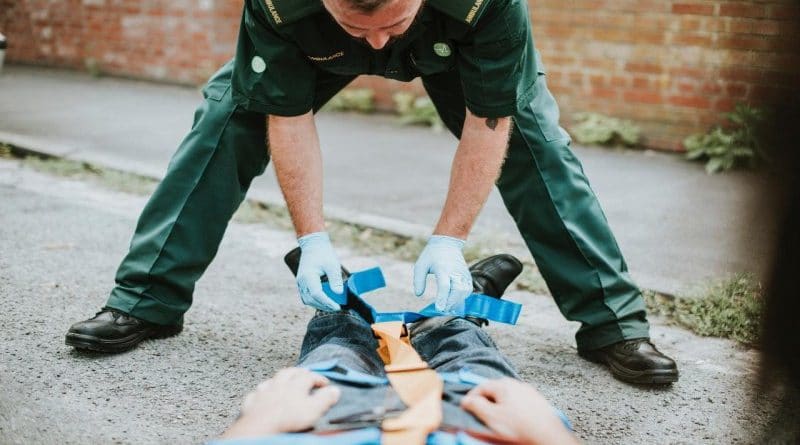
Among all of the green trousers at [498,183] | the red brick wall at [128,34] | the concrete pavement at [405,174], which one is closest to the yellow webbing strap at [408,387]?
the green trousers at [498,183]

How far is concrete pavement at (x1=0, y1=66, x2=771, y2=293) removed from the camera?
383cm

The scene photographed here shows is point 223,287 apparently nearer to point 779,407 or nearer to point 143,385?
point 143,385

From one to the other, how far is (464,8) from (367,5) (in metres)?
0.31

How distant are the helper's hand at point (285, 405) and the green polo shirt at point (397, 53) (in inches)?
35.2

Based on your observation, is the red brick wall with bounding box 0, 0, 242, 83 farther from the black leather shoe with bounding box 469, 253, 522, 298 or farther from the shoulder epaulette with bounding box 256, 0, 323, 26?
the shoulder epaulette with bounding box 256, 0, 323, 26

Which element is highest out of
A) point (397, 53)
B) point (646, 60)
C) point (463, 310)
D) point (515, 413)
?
point (397, 53)

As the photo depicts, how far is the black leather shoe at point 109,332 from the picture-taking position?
2.46m

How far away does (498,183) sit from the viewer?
2594mm

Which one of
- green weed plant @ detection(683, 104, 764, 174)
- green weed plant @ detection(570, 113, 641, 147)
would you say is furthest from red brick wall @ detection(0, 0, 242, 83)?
green weed plant @ detection(683, 104, 764, 174)

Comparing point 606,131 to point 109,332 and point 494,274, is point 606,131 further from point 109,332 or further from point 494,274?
point 109,332

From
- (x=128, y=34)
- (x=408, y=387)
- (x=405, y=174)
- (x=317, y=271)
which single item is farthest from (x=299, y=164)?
(x=128, y=34)

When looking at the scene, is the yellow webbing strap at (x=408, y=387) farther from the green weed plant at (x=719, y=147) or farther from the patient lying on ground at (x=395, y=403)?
the green weed plant at (x=719, y=147)

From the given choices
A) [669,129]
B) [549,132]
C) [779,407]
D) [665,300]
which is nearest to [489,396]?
[779,407]

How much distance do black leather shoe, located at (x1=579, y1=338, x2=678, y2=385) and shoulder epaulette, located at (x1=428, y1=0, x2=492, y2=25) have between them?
3.49 feet
